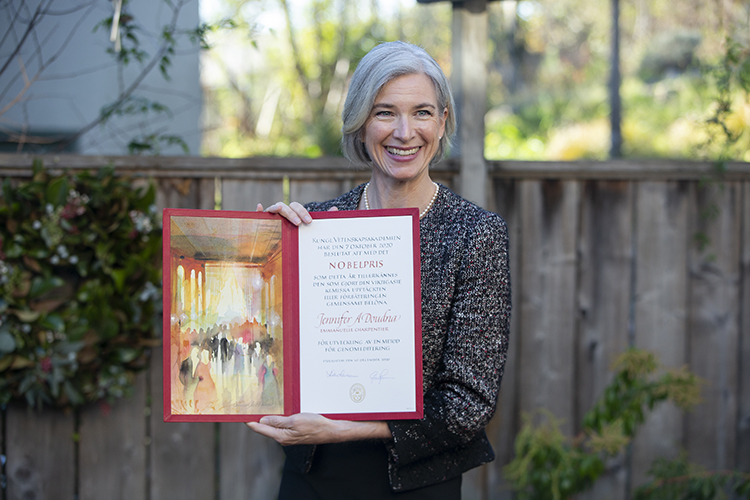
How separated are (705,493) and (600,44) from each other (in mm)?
13227

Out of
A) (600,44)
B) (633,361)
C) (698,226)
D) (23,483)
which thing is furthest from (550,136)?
(23,483)

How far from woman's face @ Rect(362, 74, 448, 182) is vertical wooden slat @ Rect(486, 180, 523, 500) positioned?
1197 millimetres

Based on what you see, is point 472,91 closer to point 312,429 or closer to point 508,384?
point 508,384

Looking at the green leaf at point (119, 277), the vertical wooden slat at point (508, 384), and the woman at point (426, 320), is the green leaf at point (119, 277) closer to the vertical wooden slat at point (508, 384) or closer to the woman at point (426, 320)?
the woman at point (426, 320)

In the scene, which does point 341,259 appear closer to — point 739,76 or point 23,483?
point 23,483

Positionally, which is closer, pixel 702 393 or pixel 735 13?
pixel 702 393

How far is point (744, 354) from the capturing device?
2.60 metres

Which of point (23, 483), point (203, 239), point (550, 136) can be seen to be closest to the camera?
point (203, 239)

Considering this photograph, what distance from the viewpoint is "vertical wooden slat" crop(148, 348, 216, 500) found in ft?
8.09

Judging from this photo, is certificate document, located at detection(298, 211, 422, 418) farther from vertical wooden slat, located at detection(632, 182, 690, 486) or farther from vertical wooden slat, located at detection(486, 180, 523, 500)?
vertical wooden slat, located at detection(632, 182, 690, 486)

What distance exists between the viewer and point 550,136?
29.4 feet

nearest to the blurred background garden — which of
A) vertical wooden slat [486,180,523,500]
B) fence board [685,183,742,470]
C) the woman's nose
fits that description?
fence board [685,183,742,470]

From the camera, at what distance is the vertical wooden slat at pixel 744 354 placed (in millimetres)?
2584

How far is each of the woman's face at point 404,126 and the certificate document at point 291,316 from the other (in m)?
0.24
